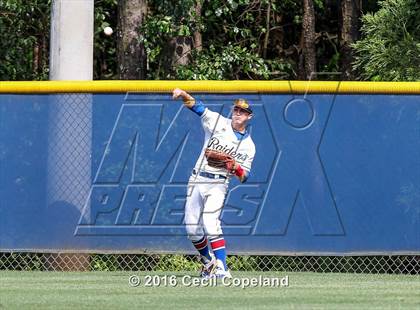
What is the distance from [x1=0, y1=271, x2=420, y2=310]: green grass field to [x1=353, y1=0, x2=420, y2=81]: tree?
3.78 meters

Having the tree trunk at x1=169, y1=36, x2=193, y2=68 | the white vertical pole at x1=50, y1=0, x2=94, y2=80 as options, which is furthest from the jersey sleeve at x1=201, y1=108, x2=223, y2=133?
the tree trunk at x1=169, y1=36, x2=193, y2=68

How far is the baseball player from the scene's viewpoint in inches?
445

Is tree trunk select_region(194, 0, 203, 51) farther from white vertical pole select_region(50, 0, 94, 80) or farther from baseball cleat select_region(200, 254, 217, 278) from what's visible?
baseball cleat select_region(200, 254, 217, 278)

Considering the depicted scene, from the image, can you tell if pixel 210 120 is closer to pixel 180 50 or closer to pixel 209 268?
pixel 209 268

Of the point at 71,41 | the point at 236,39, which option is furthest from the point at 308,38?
the point at 71,41

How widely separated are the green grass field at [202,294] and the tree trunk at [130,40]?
5.51 metres

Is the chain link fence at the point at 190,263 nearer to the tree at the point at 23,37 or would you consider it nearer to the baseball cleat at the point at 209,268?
the baseball cleat at the point at 209,268

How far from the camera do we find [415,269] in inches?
518

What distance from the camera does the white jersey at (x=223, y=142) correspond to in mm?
11438

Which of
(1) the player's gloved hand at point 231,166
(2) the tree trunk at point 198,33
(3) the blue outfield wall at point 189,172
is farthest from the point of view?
(2) the tree trunk at point 198,33

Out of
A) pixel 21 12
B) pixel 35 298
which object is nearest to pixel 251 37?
pixel 21 12

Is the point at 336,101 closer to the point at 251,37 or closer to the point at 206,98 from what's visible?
the point at 206,98

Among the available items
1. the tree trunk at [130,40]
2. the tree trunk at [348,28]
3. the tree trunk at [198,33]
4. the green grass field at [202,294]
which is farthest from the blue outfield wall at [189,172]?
the tree trunk at [348,28]

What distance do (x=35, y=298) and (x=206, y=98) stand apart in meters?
3.91
